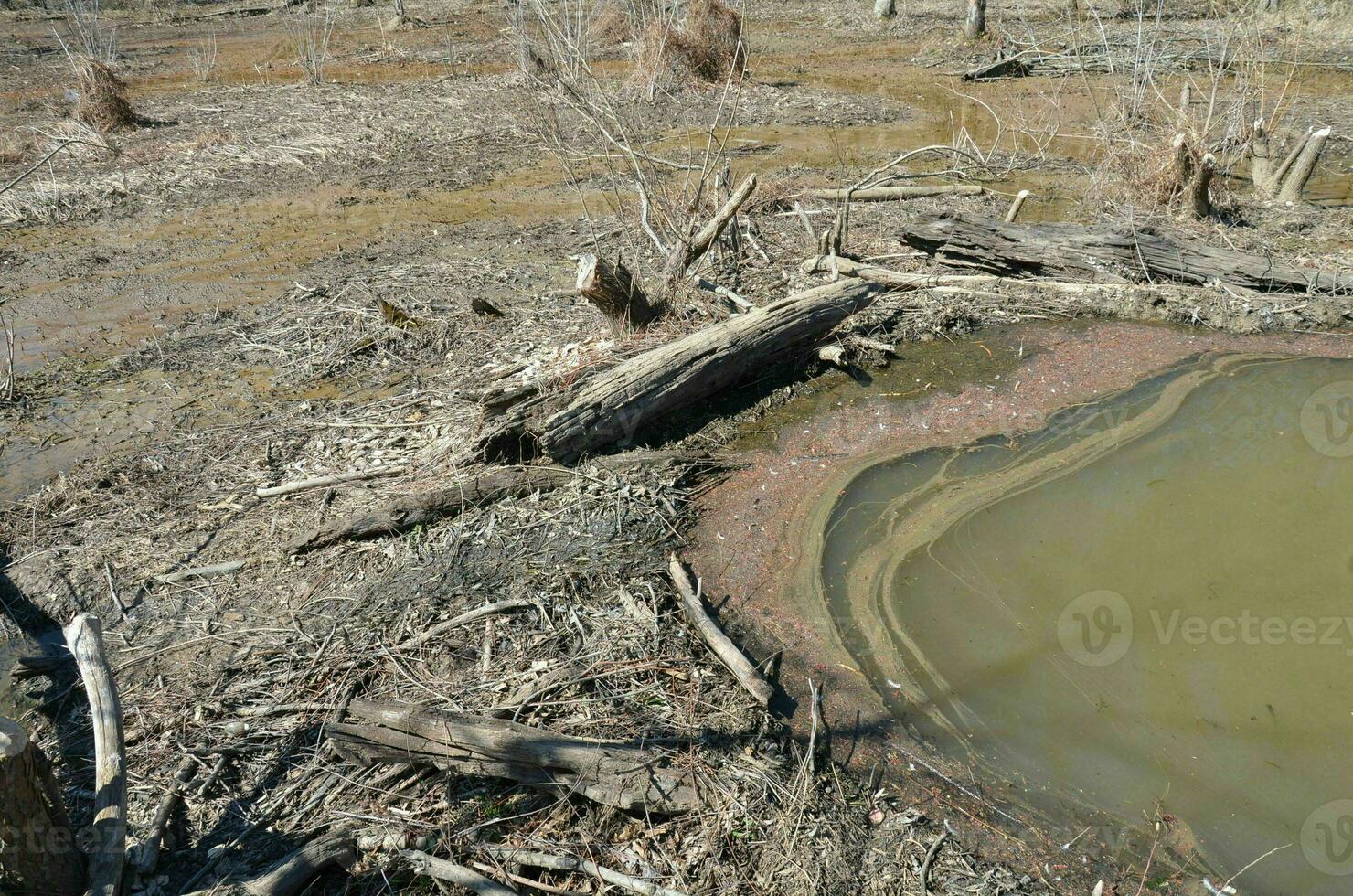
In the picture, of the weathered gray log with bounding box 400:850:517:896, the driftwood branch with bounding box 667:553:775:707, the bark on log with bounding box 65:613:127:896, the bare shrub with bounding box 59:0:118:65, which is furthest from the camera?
the bare shrub with bounding box 59:0:118:65

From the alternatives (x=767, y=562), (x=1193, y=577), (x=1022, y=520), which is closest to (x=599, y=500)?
(x=767, y=562)

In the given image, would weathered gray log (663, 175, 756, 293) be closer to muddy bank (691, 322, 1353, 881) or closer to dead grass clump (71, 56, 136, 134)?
muddy bank (691, 322, 1353, 881)

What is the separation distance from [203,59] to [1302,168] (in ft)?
59.8

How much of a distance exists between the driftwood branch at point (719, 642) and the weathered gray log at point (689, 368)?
3.33 ft

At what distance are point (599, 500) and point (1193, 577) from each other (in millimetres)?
2921

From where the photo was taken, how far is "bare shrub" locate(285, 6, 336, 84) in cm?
1514

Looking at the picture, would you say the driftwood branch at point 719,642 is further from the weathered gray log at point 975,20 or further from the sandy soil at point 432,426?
the weathered gray log at point 975,20

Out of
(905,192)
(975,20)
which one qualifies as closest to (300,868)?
(905,192)

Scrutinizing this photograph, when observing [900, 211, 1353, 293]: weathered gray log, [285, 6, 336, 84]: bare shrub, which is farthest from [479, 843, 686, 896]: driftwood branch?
[285, 6, 336, 84]: bare shrub

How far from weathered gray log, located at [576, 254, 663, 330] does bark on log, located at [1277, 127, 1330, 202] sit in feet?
22.1

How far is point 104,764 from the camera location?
2850 millimetres

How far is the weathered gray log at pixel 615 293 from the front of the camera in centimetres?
549

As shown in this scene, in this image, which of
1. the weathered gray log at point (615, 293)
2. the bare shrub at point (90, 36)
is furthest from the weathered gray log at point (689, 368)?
the bare shrub at point (90, 36)

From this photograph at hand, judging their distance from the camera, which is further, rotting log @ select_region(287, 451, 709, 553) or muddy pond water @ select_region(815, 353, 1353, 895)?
rotting log @ select_region(287, 451, 709, 553)
